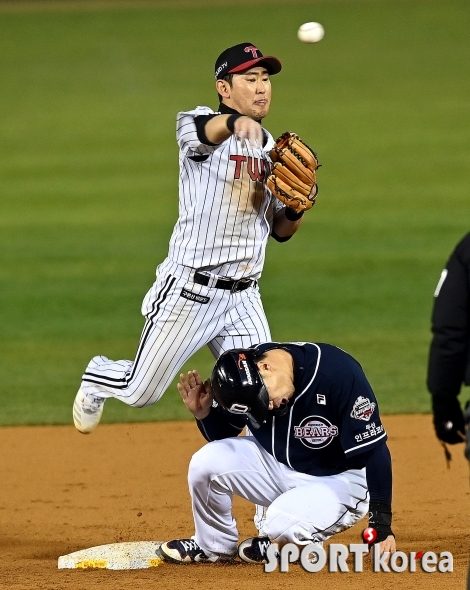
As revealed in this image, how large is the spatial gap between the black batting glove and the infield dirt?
783 mm

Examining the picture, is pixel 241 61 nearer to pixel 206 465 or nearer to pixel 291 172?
pixel 291 172

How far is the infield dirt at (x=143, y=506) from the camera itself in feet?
14.9

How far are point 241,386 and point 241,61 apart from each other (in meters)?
1.81

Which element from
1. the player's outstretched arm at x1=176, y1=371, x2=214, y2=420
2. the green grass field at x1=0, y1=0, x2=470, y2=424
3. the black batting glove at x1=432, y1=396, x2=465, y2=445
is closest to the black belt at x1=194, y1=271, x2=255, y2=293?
the player's outstretched arm at x1=176, y1=371, x2=214, y2=420

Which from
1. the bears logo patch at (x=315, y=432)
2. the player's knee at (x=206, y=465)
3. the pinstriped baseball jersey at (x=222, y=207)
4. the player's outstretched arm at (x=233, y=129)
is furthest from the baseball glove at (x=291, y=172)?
the player's knee at (x=206, y=465)

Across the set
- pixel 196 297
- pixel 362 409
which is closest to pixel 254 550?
pixel 362 409

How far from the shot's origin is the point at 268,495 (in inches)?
193

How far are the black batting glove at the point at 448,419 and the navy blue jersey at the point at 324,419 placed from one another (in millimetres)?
742

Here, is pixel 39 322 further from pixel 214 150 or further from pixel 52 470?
pixel 214 150

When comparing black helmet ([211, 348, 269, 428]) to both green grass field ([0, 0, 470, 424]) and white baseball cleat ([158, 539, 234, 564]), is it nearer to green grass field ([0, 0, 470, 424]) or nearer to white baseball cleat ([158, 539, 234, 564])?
white baseball cleat ([158, 539, 234, 564])

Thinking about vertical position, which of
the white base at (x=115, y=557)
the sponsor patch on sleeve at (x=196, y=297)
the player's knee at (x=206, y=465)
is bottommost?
the white base at (x=115, y=557)

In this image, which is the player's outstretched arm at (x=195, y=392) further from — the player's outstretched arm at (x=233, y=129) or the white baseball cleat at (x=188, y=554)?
the player's outstretched arm at (x=233, y=129)

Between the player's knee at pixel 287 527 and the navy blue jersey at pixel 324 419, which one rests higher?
the navy blue jersey at pixel 324 419

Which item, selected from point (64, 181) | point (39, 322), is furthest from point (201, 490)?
point (64, 181)
